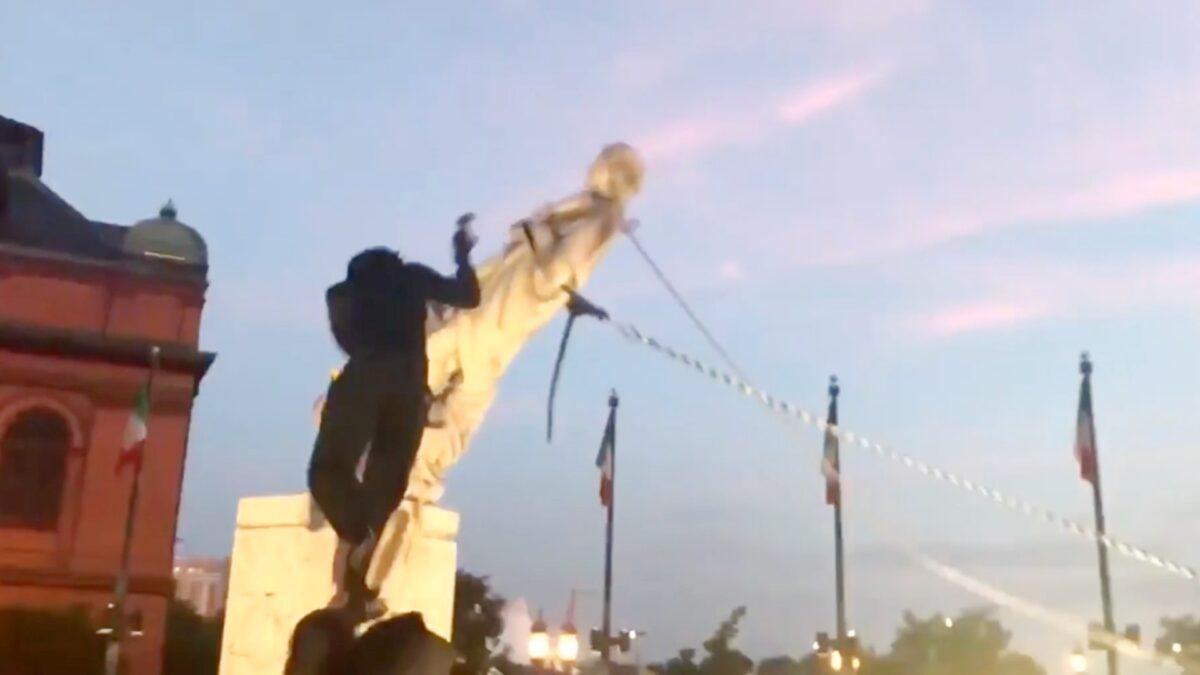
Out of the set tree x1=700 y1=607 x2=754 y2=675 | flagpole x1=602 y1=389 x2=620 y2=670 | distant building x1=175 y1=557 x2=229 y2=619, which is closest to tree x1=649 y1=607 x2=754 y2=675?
tree x1=700 y1=607 x2=754 y2=675

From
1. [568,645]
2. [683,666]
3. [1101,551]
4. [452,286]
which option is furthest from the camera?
[683,666]

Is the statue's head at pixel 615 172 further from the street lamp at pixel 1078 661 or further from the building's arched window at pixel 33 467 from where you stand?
the building's arched window at pixel 33 467

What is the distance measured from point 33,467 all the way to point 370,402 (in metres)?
27.8

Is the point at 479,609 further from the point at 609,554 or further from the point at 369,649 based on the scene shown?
the point at 369,649

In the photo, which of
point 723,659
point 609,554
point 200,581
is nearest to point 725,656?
point 723,659

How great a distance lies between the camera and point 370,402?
16.2ft

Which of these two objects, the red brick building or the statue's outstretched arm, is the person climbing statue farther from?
the red brick building

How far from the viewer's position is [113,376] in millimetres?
30812

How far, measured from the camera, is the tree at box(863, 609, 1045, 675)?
49.5 meters

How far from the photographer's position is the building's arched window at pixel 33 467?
97.1 ft

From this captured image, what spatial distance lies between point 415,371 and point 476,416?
335 centimetres

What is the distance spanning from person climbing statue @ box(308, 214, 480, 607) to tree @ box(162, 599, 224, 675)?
1045 inches

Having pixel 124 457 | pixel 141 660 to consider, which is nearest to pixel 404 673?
pixel 124 457

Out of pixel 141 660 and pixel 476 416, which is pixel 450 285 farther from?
pixel 141 660
